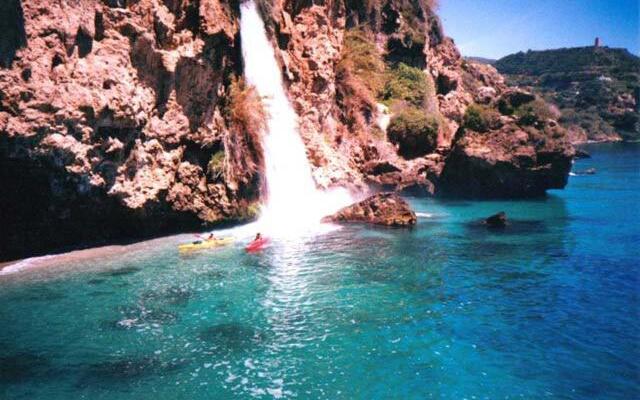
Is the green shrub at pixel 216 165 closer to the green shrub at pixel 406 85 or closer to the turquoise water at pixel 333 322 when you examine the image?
the turquoise water at pixel 333 322

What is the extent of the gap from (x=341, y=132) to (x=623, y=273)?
25169 mm

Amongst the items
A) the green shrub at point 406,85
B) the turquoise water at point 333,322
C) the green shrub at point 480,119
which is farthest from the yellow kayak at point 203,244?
the green shrub at point 406,85

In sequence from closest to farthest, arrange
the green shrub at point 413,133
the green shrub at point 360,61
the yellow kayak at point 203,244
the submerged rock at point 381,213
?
the yellow kayak at point 203,244 < the submerged rock at point 381,213 < the green shrub at point 360,61 < the green shrub at point 413,133

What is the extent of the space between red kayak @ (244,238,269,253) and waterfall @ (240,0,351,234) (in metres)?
5.00

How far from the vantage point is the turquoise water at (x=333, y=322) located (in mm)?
10922

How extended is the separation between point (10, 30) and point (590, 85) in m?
140

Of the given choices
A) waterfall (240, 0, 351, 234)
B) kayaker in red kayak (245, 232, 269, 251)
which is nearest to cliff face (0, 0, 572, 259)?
waterfall (240, 0, 351, 234)

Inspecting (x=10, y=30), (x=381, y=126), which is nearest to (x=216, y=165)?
(x=10, y=30)

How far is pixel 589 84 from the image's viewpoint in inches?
5197

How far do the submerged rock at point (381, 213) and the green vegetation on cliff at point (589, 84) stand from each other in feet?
352

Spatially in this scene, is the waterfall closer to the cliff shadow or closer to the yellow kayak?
the yellow kayak

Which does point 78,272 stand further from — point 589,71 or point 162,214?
point 589,71

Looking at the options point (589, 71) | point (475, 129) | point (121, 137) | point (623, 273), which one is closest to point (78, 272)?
point (121, 137)

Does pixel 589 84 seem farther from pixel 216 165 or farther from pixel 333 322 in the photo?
pixel 333 322
